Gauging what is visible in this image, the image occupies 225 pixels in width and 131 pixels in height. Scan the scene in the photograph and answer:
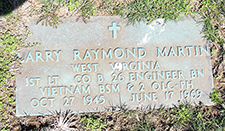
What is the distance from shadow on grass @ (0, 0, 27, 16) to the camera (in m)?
2.65

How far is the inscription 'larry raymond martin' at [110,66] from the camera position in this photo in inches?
99.9

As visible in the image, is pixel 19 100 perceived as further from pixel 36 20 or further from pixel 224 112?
pixel 224 112

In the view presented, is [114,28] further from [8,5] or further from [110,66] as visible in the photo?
[8,5]

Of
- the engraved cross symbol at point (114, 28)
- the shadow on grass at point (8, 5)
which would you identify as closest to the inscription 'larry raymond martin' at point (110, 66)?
the engraved cross symbol at point (114, 28)

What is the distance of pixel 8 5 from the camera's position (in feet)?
8.77

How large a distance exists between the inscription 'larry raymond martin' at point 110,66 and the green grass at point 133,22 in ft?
0.38

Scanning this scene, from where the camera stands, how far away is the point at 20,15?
2.64 metres

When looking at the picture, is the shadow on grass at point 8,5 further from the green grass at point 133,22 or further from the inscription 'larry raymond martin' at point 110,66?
the inscription 'larry raymond martin' at point 110,66

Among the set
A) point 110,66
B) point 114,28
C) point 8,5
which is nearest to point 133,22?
point 114,28

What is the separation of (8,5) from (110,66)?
1.54 m

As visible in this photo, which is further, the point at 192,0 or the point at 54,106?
the point at 192,0

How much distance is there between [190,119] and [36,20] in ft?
7.69

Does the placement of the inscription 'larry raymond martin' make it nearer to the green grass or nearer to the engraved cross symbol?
the engraved cross symbol

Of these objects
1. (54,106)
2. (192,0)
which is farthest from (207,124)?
(54,106)
